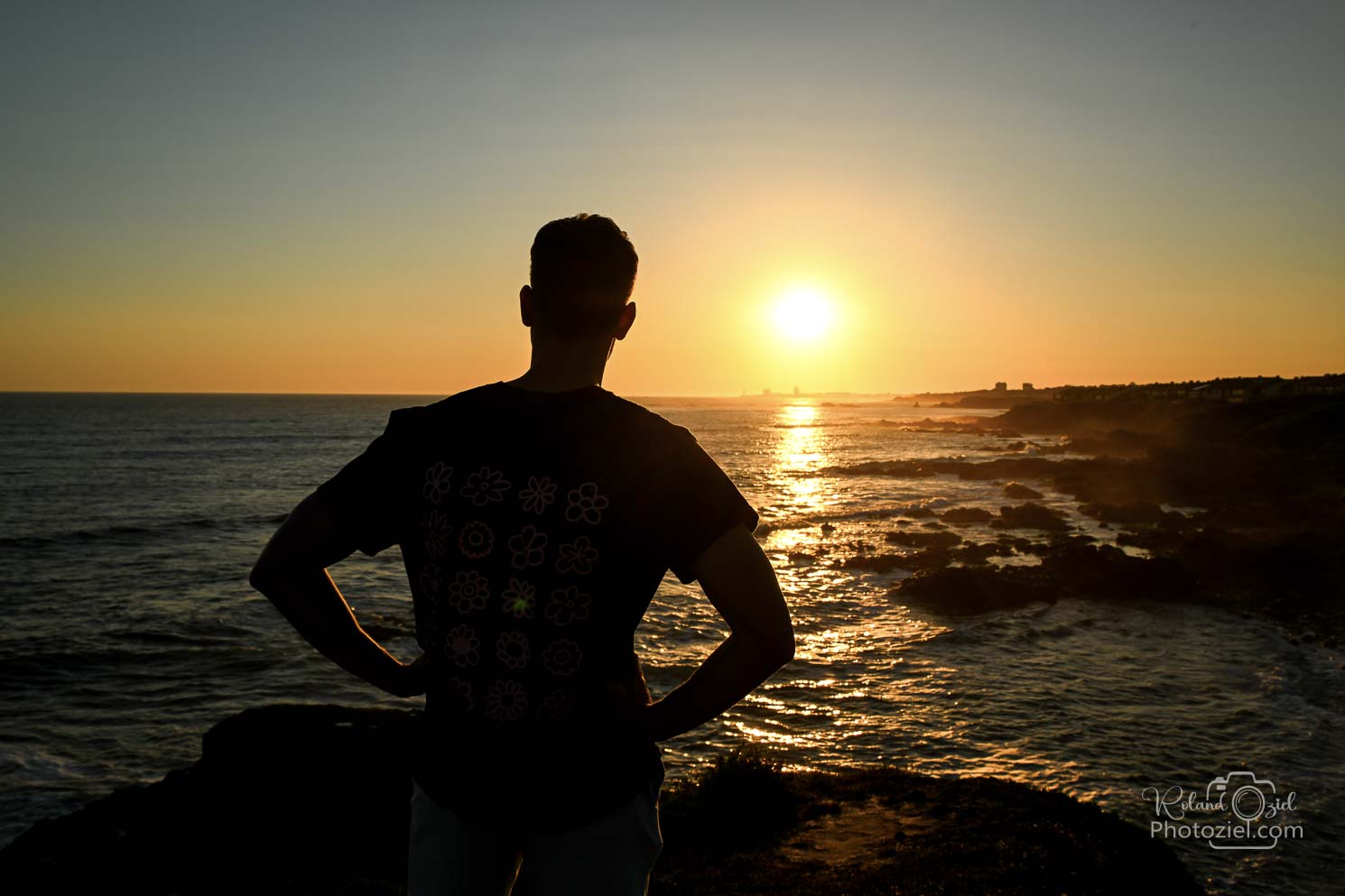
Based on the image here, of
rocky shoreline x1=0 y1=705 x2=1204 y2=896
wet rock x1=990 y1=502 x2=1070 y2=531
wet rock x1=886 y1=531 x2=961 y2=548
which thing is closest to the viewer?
rocky shoreline x1=0 y1=705 x2=1204 y2=896

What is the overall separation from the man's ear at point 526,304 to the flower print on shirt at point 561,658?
0.88 meters

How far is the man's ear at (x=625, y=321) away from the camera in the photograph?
2.20 m

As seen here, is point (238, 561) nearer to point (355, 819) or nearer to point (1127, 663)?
point (355, 819)

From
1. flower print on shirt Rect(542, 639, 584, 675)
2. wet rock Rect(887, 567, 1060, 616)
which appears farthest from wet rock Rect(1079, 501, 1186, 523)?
flower print on shirt Rect(542, 639, 584, 675)

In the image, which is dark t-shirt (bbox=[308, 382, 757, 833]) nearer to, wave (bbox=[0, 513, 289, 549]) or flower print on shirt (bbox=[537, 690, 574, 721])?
flower print on shirt (bbox=[537, 690, 574, 721])

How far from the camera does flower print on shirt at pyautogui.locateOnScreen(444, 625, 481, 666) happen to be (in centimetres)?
206

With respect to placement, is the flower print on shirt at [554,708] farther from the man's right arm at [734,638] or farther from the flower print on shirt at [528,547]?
the flower print on shirt at [528,547]

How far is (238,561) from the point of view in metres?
25.8

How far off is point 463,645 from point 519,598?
0.67 ft

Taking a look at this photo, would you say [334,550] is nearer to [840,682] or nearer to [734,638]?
[734,638]

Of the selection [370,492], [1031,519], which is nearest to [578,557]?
[370,492]

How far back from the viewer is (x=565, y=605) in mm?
2018

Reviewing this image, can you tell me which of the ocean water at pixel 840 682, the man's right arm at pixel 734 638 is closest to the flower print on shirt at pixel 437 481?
the man's right arm at pixel 734 638

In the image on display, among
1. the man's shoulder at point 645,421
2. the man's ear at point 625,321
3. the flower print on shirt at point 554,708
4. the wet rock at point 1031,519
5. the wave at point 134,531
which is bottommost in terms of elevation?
the wave at point 134,531
